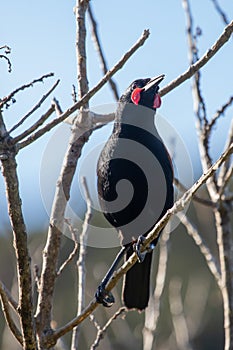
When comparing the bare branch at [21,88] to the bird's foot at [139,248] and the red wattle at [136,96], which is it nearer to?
the bird's foot at [139,248]

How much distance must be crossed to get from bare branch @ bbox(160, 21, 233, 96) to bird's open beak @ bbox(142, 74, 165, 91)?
0.65 metres

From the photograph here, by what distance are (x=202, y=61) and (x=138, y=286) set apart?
1821 millimetres

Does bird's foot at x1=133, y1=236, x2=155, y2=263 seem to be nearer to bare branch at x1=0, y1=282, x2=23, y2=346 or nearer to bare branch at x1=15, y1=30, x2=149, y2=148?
bare branch at x1=0, y1=282, x2=23, y2=346

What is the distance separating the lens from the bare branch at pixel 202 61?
136 inches

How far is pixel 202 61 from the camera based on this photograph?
3.69 metres

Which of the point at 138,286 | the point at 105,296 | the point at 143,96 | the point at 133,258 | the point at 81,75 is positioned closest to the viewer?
the point at 133,258

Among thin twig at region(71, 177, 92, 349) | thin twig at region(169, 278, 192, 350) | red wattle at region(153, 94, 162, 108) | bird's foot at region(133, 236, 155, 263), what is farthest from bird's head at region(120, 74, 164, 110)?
thin twig at region(169, 278, 192, 350)

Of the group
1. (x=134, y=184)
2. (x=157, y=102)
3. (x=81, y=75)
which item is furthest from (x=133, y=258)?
(x=157, y=102)

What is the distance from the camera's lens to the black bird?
4.63 meters

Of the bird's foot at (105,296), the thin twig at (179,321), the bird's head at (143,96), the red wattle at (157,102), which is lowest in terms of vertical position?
the thin twig at (179,321)

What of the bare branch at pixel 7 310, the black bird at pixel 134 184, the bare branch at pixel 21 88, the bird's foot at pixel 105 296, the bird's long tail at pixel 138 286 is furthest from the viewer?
the bird's long tail at pixel 138 286

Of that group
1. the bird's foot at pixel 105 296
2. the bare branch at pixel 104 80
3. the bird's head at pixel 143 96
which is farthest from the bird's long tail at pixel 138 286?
the bare branch at pixel 104 80

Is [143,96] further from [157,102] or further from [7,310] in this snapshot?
[7,310]

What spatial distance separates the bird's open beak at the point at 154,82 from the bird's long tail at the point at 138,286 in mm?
1096
